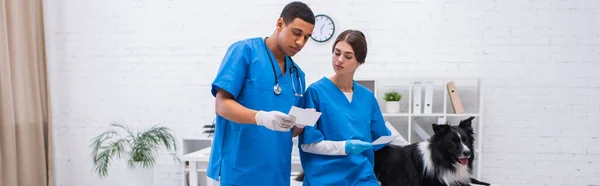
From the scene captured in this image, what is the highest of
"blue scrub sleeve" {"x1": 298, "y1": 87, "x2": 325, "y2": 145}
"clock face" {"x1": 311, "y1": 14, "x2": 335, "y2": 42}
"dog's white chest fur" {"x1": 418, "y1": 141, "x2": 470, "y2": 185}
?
"clock face" {"x1": 311, "y1": 14, "x2": 335, "y2": 42}

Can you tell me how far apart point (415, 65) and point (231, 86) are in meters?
2.48

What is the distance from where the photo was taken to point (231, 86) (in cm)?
120

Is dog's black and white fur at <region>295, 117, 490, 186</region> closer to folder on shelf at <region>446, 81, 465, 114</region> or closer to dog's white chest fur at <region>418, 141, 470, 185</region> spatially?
dog's white chest fur at <region>418, 141, 470, 185</region>

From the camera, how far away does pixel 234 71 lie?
1.22 m

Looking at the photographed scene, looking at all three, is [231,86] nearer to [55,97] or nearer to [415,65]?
[415,65]

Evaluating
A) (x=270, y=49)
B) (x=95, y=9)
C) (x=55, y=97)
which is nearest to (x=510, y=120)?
(x=270, y=49)

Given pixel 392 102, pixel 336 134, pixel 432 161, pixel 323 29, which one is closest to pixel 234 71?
pixel 336 134

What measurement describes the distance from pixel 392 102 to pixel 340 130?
1791 millimetres

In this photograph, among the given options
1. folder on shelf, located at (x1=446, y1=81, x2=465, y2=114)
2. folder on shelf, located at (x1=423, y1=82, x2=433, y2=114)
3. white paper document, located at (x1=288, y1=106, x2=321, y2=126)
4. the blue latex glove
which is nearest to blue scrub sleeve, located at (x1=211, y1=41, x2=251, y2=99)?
white paper document, located at (x1=288, y1=106, x2=321, y2=126)

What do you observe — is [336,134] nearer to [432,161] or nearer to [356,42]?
[356,42]

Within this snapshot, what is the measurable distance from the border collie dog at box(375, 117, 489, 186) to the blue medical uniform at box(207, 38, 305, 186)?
568mm

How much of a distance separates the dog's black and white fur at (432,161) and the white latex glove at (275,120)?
0.70 metres

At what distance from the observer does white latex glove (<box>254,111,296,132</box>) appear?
111 cm

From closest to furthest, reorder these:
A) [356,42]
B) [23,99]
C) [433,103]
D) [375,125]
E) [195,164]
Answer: [356,42]
[375,125]
[195,164]
[23,99]
[433,103]
